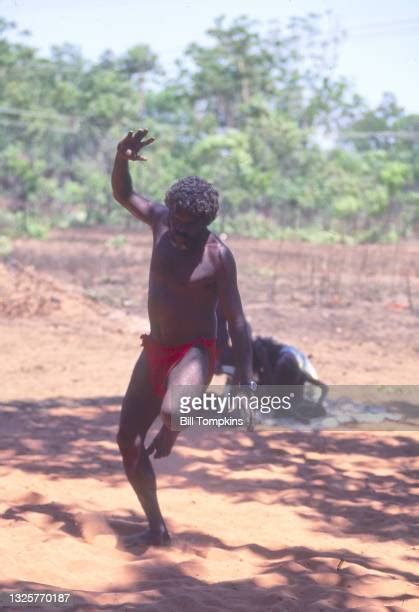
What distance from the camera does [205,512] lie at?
4.95 meters

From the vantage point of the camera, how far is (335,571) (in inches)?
152

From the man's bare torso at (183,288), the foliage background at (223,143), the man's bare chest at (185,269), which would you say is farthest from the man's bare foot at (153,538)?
the foliage background at (223,143)

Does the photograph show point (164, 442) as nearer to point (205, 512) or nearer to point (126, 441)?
point (126, 441)

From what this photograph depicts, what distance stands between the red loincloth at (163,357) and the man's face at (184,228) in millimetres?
457

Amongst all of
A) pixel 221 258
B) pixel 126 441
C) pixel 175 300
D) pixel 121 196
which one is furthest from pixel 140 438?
pixel 121 196

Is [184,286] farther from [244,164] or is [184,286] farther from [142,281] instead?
[244,164]

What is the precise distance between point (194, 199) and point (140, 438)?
3.89ft

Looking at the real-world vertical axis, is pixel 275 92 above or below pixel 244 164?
above

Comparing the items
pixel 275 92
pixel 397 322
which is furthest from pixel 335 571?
pixel 275 92

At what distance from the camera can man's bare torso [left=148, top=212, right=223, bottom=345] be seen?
12.9 feet

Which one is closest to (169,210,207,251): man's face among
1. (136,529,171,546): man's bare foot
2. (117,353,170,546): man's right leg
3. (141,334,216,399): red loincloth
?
(141,334,216,399): red loincloth

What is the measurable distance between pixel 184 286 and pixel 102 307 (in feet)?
30.7

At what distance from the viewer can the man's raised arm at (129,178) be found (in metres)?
3.96

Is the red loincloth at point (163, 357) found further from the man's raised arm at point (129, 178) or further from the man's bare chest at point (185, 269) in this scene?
the man's raised arm at point (129, 178)
